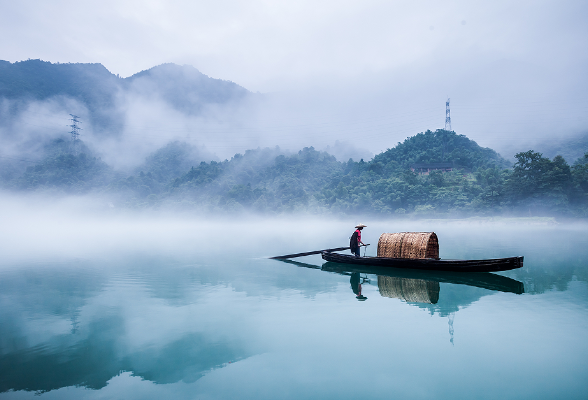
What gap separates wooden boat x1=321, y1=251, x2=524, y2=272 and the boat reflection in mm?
455

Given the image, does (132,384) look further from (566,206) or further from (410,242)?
(566,206)

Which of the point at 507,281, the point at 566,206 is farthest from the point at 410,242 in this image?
the point at 566,206

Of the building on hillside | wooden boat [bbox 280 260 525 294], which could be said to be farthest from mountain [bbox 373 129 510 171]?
wooden boat [bbox 280 260 525 294]

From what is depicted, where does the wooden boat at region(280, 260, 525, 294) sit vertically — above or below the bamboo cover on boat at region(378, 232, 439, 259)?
below

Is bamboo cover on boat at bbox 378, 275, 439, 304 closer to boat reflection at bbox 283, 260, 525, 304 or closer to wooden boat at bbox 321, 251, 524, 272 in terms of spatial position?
boat reflection at bbox 283, 260, 525, 304

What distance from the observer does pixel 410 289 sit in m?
10.9

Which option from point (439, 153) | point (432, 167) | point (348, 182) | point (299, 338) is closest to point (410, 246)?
point (299, 338)

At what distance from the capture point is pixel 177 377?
5484 millimetres

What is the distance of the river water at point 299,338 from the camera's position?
514 centimetres

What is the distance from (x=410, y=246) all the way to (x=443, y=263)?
5.10ft

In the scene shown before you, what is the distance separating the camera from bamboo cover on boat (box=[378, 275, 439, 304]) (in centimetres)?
967

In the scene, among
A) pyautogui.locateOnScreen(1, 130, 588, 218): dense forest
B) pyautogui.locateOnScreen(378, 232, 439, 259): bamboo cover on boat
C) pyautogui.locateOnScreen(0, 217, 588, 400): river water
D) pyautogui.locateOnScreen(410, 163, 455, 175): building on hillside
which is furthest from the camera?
pyautogui.locateOnScreen(410, 163, 455, 175): building on hillside

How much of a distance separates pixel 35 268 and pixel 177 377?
15.5m

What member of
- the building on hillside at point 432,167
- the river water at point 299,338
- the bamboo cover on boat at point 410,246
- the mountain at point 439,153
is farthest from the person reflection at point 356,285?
the mountain at point 439,153
